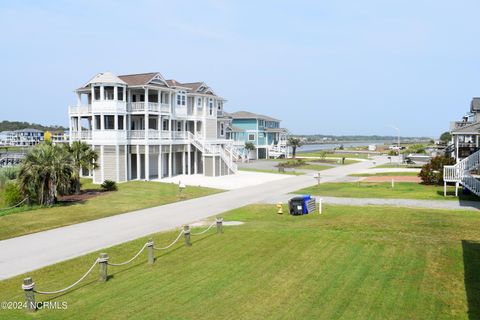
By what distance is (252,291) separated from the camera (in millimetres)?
11516

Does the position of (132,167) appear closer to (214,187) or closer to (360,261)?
(214,187)

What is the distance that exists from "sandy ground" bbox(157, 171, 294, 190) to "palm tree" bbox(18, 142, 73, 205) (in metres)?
13.9

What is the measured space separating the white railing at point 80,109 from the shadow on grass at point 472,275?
34.4 metres

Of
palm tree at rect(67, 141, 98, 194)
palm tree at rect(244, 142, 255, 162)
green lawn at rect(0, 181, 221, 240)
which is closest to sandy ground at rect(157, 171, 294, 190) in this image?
green lawn at rect(0, 181, 221, 240)

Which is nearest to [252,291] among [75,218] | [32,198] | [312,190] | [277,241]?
[277,241]

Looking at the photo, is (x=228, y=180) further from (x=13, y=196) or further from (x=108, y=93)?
(x=13, y=196)

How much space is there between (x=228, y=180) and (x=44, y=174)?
19860mm

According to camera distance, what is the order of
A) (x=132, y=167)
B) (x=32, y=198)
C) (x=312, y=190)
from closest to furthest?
(x=32, y=198) < (x=312, y=190) < (x=132, y=167)

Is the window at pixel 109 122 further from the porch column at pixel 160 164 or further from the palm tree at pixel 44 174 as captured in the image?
the palm tree at pixel 44 174

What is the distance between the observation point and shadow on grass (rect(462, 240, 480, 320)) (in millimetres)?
10048

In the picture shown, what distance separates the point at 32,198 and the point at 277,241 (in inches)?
678

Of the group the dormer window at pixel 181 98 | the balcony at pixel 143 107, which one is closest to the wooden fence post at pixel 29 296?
the balcony at pixel 143 107

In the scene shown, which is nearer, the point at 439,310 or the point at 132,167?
the point at 439,310

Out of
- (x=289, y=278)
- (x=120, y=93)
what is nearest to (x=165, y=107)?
(x=120, y=93)
